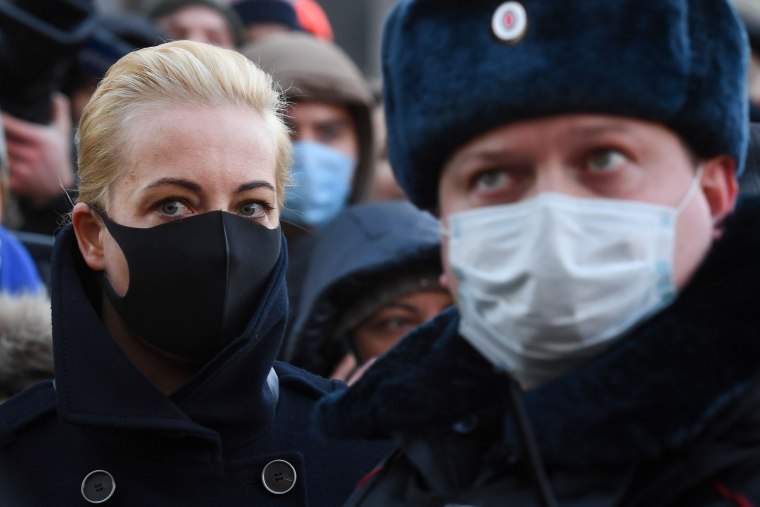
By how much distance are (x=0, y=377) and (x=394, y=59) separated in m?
1.73

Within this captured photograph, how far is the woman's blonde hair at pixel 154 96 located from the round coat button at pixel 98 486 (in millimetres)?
632

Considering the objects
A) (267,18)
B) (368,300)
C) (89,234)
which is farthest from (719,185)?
(267,18)

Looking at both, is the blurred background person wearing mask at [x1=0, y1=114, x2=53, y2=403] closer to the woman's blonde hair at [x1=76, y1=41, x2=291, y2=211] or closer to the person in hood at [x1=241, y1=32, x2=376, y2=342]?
the woman's blonde hair at [x1=76, y1=41, x2=291, y2=211]

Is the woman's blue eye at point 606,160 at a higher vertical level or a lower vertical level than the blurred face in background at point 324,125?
higher

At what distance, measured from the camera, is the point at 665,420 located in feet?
6.10

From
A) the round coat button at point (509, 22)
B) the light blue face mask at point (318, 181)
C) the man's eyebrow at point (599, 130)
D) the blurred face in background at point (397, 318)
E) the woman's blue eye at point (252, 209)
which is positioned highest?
the round coat button at point (509, 22)

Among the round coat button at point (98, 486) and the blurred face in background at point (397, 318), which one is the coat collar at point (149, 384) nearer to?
the round coat button at point (98, 486)

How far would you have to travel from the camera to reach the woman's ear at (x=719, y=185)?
208 centimetres

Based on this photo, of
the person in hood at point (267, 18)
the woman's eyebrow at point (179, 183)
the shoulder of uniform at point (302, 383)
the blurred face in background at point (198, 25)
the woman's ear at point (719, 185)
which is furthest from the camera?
the person in hood at point (267, 18)

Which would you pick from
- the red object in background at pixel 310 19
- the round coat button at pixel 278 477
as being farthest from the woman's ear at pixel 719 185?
the red object in background at pixel 310 19

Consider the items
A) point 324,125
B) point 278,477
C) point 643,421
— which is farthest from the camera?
point 324,125

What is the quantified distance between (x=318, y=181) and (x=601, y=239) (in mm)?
3619

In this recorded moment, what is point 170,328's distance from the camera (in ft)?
9.37

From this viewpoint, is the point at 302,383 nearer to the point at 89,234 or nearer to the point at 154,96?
the point at 89,234
